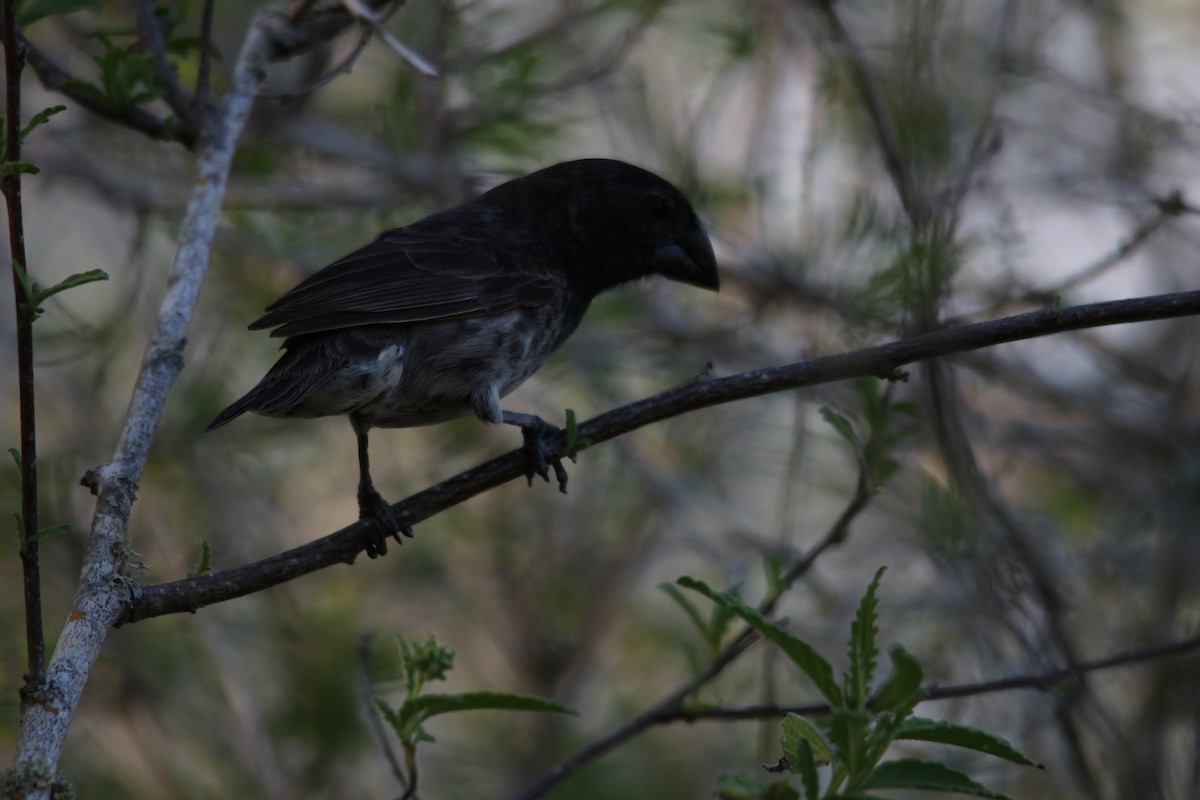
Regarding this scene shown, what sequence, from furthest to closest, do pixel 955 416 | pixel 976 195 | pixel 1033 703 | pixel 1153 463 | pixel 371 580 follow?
pixel 371 580, pixel 1153 463, pixel 976 195, pixel 1033 703, pixel 955 416

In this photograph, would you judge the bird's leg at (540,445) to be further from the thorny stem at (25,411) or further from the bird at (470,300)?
the thorny stem at (25,411)

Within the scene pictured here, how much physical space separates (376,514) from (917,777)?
1.82 metres

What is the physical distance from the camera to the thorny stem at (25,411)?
1.94m

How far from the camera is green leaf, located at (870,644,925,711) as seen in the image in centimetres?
182

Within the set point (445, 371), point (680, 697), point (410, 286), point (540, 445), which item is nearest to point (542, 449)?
point (540, 445)

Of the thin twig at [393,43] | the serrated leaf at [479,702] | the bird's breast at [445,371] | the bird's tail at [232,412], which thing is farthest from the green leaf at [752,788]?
the thin twig at [393,43]

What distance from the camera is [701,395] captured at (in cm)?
265

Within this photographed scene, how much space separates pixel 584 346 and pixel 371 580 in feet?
5.55

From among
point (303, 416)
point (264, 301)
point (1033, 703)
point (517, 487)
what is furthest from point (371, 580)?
point (1033, 703)

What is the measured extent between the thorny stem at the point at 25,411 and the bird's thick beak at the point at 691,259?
266cm

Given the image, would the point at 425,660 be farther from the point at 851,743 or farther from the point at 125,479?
the point at 851,743

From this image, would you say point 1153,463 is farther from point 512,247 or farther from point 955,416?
point 512,247

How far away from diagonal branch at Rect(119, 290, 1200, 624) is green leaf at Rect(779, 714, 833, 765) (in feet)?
2.67

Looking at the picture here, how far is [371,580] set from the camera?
609cm
